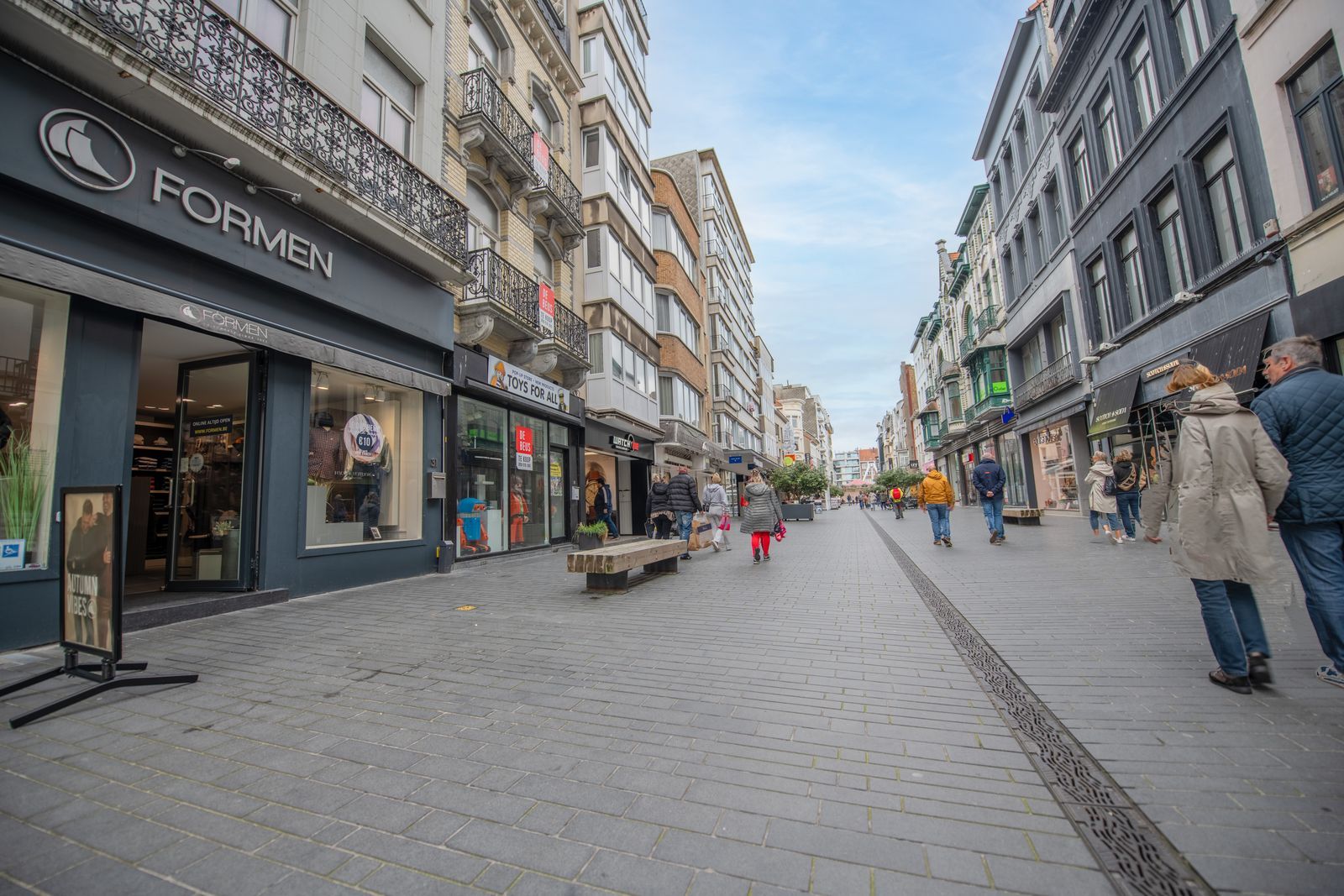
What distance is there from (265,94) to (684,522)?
995cm

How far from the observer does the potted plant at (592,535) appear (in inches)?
488

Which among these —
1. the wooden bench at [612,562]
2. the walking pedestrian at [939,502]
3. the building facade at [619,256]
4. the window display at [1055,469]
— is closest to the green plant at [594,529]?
the building facade at [619,256]

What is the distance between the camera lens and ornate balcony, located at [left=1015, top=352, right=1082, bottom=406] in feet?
66.1

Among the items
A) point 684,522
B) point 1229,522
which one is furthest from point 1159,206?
point 1229,522

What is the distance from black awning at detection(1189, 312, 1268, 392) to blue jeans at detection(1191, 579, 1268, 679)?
9.47 m

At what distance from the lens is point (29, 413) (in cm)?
523

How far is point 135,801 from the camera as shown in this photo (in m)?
2.39

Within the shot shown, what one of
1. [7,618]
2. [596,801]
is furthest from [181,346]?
[596,801]

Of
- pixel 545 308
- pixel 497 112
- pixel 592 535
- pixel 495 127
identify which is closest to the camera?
pixel 495 127

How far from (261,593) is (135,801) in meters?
5.19

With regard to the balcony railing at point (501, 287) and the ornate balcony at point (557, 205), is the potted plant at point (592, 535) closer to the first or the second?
the balcony railing at point (501, 287)

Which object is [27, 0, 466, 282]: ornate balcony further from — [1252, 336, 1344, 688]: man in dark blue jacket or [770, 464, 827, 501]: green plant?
[770, 464, 827, 501]: green plant

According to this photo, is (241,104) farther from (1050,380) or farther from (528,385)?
(1050,380)

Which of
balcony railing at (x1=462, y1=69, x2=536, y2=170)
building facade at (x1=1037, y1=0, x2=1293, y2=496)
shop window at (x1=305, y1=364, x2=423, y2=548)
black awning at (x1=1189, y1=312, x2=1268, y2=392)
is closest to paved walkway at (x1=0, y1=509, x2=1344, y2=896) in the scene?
shop window at (x1=305, y1=364, x2=423, y2=548)
